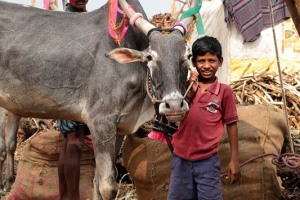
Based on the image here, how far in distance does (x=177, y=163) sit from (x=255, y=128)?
3.97 feet

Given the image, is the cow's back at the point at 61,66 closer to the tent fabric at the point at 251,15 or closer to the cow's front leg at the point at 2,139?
the cow's front leg at the point at 2,139

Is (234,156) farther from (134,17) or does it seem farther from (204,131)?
(134,17)

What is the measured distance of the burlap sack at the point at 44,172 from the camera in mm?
5662

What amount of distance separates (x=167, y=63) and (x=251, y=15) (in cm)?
414

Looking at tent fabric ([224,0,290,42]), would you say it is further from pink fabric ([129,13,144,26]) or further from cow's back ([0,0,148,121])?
pink fabric ([129,13,144,26])

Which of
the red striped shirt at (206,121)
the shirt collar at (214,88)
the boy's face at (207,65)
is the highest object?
the boy's face at (207,65)

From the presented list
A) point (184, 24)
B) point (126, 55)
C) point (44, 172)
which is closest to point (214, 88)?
point (126, 55)

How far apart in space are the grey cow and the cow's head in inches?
0.5

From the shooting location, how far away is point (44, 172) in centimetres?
573

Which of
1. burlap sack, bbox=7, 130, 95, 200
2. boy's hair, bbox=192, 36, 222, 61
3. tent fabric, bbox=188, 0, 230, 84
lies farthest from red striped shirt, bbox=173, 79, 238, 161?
tent fabric, bbox=188, 0, 230, 84

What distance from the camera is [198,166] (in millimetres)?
3695

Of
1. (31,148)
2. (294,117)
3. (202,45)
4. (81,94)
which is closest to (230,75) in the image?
(294,117)

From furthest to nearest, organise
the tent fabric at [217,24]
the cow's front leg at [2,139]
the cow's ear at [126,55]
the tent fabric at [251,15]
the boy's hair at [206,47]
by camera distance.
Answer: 1. the tent fabric at [217,24]
2. the tent fabric at [251,15]
3. the cow's front leg at [2,139]
4. the cow's ear at [126,55]
5. the boy's hair at [206,47]

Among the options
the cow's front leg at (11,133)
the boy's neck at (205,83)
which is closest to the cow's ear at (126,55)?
the boy's neck at (205,83)
